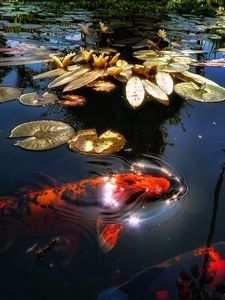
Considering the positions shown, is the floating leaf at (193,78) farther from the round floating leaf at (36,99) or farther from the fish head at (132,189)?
the fish head at (132,189)

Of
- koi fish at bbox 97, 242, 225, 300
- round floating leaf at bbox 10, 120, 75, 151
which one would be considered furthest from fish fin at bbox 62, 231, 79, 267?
round floating leaf at bbox 10, 120, 75, 151

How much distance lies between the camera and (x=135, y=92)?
288 cm

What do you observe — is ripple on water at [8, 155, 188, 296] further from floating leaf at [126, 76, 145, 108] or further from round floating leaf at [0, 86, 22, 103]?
round floating leaf at [0, 86, 22, 103]

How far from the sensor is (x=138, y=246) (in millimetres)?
1450

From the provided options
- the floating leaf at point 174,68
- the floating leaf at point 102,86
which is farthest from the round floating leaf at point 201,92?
the floating leaf at point 102,86

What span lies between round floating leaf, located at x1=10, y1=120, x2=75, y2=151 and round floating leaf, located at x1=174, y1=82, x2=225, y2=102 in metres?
1.18

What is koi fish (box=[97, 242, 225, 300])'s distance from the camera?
48.3 inches

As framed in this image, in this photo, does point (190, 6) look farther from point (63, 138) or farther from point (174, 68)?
point (63, 138)

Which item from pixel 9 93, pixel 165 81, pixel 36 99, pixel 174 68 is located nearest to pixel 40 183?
pixel 36 99

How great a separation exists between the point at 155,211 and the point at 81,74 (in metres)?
2.01

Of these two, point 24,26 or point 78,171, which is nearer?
point 78,171

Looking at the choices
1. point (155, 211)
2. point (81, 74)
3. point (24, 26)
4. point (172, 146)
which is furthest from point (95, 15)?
point (155, 211)

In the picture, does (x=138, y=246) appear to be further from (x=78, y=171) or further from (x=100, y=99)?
(x=100, y=99)

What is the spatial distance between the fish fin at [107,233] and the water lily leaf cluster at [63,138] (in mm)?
623
